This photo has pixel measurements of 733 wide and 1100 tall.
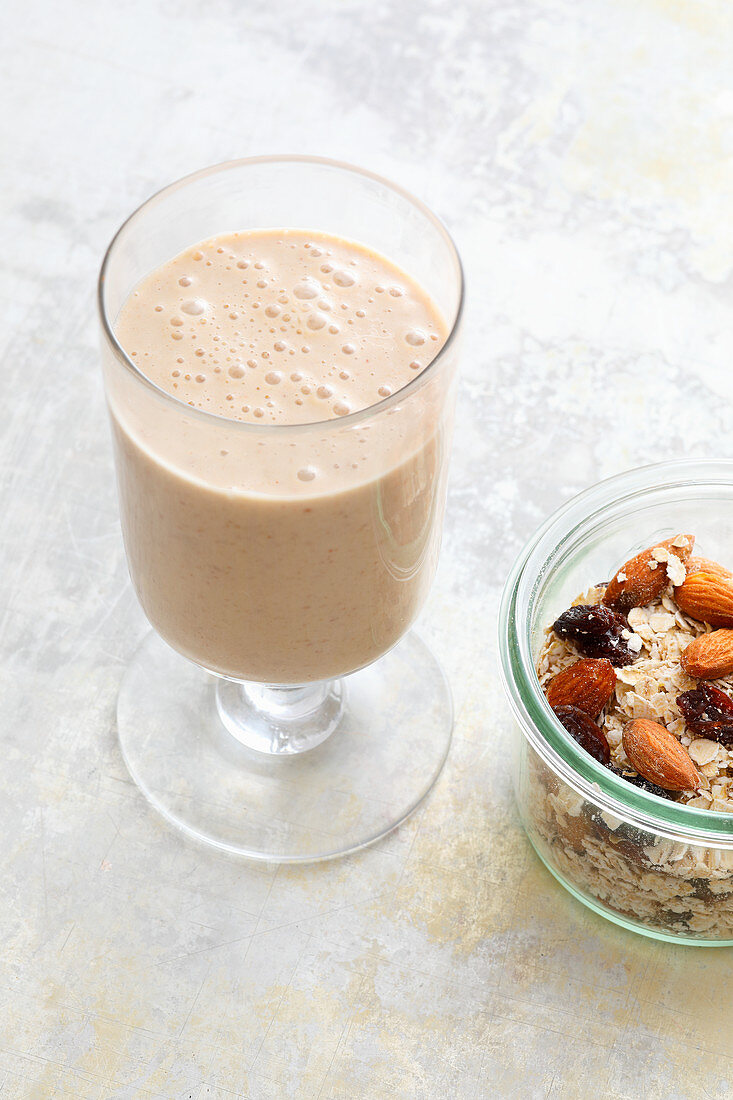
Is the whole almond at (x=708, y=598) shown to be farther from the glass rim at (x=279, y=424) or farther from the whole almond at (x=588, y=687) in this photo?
the glass rim at (x=279, y=424)

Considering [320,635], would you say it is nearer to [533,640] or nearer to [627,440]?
[533,640]

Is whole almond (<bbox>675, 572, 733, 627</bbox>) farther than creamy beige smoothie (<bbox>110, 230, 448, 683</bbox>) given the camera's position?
Yes

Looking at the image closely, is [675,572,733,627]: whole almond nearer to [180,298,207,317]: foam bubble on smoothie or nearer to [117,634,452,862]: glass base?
[117,634,452,862]: glass base

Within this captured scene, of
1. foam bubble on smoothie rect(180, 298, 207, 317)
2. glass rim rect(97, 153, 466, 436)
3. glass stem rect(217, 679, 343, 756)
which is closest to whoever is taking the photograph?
glass rim rect(97, 153, 466, 436)

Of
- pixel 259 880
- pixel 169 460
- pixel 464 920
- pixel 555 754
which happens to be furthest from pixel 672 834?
pixel 169 460

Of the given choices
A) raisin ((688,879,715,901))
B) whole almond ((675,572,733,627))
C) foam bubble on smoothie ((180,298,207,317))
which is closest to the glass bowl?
raisin ((688,879,715,901))

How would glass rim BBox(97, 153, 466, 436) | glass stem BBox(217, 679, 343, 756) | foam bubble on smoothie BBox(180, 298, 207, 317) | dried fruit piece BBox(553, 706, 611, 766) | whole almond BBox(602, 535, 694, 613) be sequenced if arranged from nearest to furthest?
glass rim BBox(97, 153, 466, 436) → foam bubble on smoothie BBox(180, 298, 207, 317) → dried fruit piece BBox(553, 706, 611, 766) → whole almond BBox(602, 535, 694, 613) → glass stem BBox(217, 679, 343, 756)
